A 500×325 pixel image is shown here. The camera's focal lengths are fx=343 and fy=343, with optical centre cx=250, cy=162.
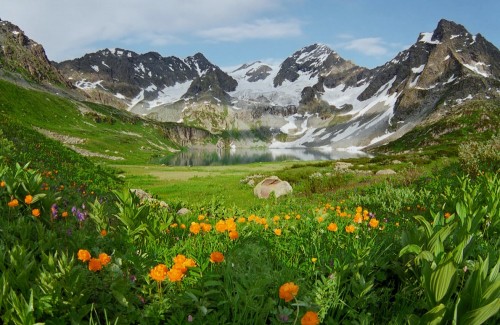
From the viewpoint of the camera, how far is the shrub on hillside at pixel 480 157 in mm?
14266

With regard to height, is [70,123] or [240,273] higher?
[70,123]

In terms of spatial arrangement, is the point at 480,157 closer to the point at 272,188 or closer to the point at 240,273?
the point at 272,188

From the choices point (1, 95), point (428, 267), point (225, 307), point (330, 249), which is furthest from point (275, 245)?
point (1, 95)

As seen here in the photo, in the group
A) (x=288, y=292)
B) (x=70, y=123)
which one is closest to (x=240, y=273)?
(x=288, y=292)

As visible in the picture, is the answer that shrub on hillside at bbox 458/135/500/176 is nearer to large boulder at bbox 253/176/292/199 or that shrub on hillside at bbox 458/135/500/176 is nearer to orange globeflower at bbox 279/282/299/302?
large boulder at bbox 253/176/292/199

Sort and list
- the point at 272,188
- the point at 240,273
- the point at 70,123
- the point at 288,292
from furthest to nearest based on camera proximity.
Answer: the point at 70,123 → the point at 272,188 → the point at 240,273 → the point at 288,292

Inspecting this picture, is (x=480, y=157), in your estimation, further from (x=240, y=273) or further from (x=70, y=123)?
(x=70, y=123)

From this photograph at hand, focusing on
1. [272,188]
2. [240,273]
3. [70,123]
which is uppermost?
[70,123]

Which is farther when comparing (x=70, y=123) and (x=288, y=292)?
(x=70, y=123)

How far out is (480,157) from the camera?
1534 cm

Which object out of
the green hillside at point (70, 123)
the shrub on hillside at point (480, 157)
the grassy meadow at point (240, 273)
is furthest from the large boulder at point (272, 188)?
the green hillside at point (70, 123)

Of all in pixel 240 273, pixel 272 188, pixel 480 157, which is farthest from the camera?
pixel 272 188

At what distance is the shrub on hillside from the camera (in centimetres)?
1427

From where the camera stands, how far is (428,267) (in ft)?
9.42
